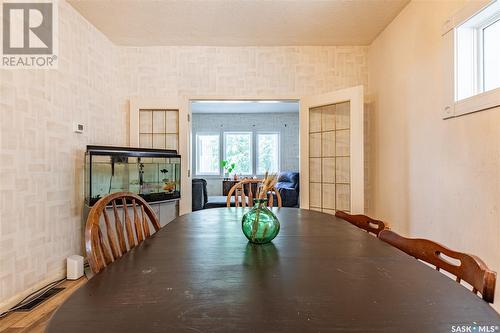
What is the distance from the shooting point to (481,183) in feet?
5.47

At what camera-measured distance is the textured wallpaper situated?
81.2 inches

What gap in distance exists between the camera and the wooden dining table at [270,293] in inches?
21.3

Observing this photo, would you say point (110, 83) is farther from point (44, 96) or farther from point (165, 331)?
point (165, 331)

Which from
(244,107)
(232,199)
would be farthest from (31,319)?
(244,107)

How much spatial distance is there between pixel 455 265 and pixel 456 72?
1.63 meters

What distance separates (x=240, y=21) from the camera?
2.89m

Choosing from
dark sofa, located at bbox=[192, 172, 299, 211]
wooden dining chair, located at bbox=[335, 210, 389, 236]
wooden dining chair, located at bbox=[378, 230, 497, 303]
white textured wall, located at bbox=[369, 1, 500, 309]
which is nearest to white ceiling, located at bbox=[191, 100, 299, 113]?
dark sofa, located at bbox=[192, 172, 299, 211]

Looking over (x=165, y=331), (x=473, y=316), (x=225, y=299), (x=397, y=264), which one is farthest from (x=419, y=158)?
(x=165, y=331)

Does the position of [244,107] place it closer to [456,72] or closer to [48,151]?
[48,151]

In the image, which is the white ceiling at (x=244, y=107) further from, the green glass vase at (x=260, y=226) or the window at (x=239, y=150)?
the green glass vase at (x=260, y=226)

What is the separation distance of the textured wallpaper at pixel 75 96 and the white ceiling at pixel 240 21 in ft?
0.52

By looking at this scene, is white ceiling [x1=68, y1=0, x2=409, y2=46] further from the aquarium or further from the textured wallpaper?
the aquarium

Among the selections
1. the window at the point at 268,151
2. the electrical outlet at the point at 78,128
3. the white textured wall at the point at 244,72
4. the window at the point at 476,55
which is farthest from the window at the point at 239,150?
the window at the point at 476,55

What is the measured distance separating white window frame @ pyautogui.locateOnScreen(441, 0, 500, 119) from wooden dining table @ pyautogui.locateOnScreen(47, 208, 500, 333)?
1.24 metres
